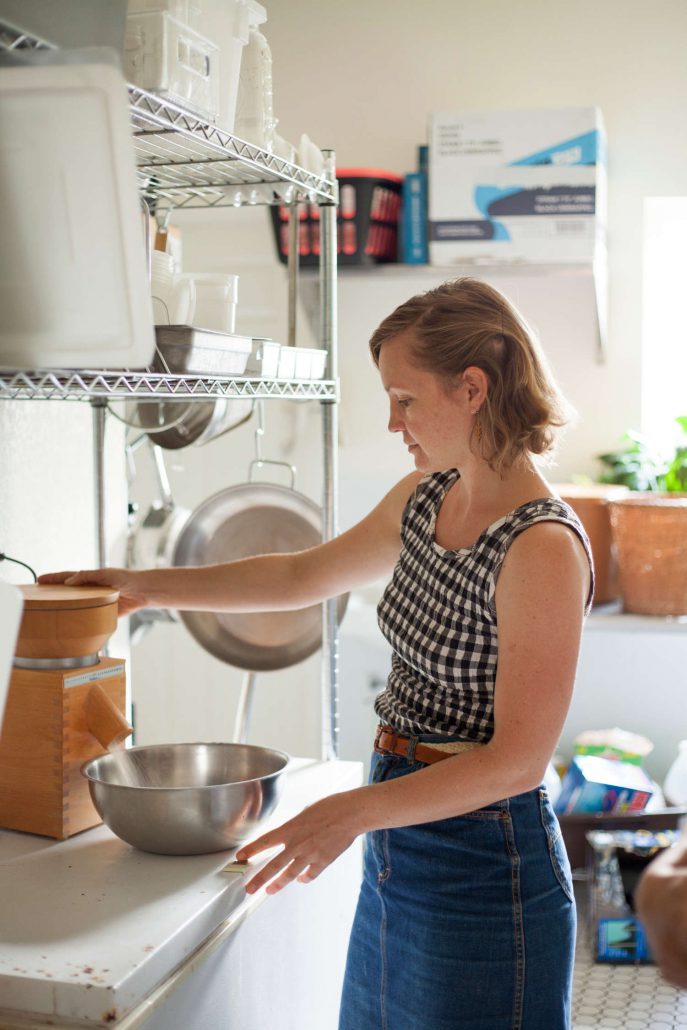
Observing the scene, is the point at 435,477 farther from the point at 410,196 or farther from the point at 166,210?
the point at 410,196

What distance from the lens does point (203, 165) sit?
62.3 inches

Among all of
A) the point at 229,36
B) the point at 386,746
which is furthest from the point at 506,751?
the point at 229,36

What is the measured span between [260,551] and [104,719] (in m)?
0.75

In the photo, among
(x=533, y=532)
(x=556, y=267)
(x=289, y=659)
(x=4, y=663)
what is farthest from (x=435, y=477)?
(x=556, y=267)

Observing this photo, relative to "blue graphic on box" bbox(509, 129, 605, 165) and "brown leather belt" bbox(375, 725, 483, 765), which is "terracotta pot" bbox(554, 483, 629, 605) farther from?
"brown leather belt" bbox(375, 725, 483, 765)

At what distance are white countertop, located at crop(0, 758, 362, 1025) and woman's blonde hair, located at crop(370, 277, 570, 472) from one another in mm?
579

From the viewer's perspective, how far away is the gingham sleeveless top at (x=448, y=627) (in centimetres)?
127

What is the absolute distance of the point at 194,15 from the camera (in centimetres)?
125

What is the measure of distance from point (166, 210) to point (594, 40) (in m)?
1.46

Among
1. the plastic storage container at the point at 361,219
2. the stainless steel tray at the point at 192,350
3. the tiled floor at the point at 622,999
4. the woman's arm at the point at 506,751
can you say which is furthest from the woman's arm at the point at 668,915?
the plastic storage container at the point at 361,219

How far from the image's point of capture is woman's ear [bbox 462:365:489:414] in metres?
1.33

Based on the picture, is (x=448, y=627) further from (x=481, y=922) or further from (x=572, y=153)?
(x=572, y=153)

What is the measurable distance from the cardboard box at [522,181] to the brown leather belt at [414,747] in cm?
150

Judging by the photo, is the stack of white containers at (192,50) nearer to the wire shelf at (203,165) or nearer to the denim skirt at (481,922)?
the wire shelf at (203,165)
